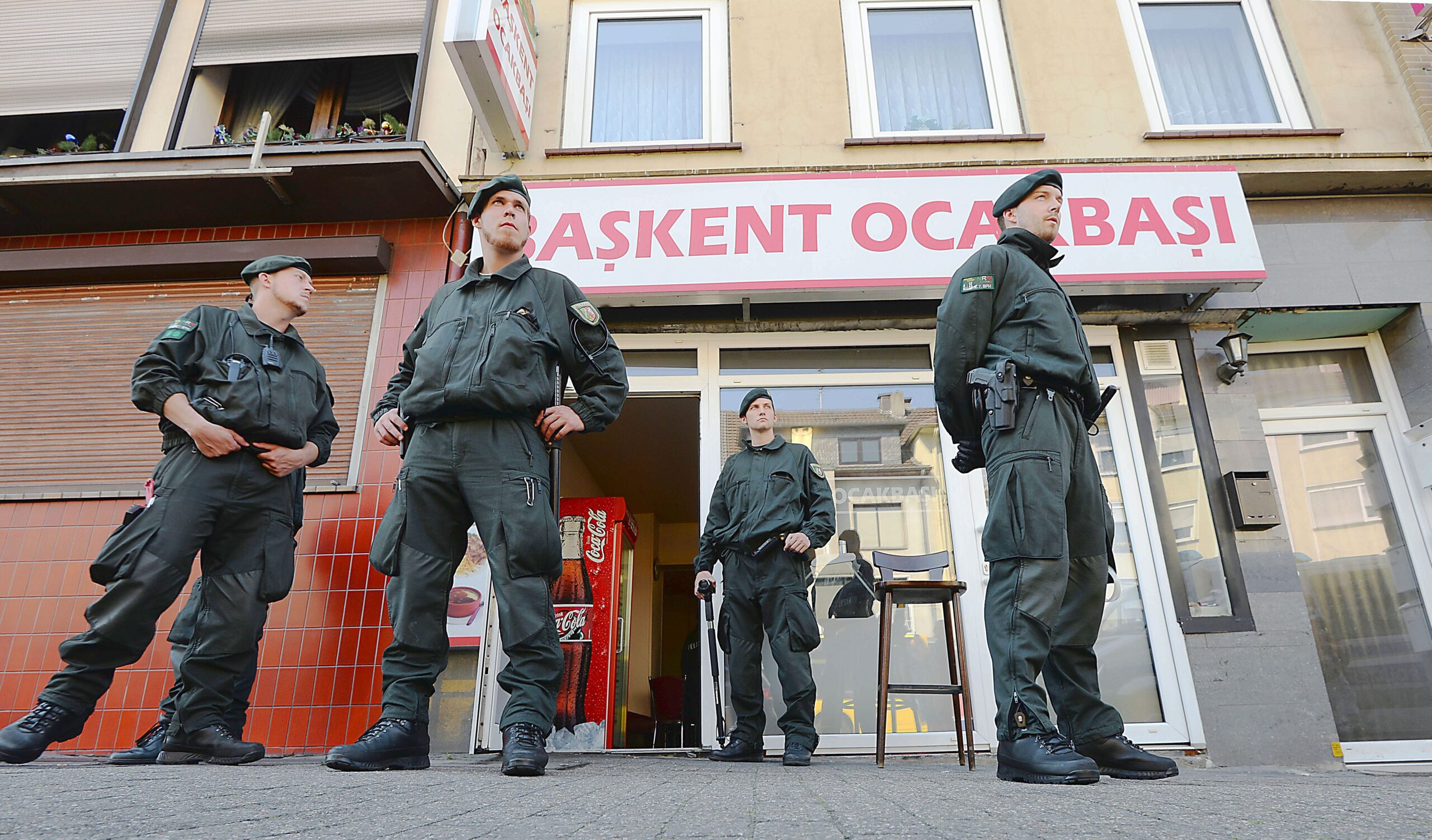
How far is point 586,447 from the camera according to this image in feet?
25.0

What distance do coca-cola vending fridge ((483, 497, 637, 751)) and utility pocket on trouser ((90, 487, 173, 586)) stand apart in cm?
279

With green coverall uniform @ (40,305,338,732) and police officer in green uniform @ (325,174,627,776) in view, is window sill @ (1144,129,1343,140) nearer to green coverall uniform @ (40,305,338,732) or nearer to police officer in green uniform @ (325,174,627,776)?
police officer in green uniform @ (325,174,627,776)

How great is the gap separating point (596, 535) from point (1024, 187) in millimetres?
4487

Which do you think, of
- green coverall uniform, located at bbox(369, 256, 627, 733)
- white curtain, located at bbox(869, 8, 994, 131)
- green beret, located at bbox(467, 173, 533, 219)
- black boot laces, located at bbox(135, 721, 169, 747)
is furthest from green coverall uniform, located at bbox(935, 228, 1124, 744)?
white curtain, located at bbox(869, 8, 994, 131)

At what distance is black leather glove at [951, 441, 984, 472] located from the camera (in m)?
2.70

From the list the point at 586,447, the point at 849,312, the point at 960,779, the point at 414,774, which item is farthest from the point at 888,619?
the point at 586,447

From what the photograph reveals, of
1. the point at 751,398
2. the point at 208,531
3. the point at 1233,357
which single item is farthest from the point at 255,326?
the point at 1233,357

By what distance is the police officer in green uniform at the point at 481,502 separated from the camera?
2371 millimetres

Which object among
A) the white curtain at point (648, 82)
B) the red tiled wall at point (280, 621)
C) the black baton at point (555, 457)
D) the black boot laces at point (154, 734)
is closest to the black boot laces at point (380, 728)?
the black baton at point (555, 457)

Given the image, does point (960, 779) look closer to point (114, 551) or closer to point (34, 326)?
point (114, 551)

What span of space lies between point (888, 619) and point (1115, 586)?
A: 1.94m

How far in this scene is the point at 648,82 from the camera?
6512mm

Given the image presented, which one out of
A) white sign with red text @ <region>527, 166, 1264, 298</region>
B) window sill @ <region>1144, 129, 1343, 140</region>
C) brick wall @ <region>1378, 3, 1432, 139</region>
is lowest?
white sign with red text @ <region>527, 166, 1264, 298</region>

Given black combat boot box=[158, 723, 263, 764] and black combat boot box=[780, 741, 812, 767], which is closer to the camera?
black combat boot box=[158, 723, 263, 764]
